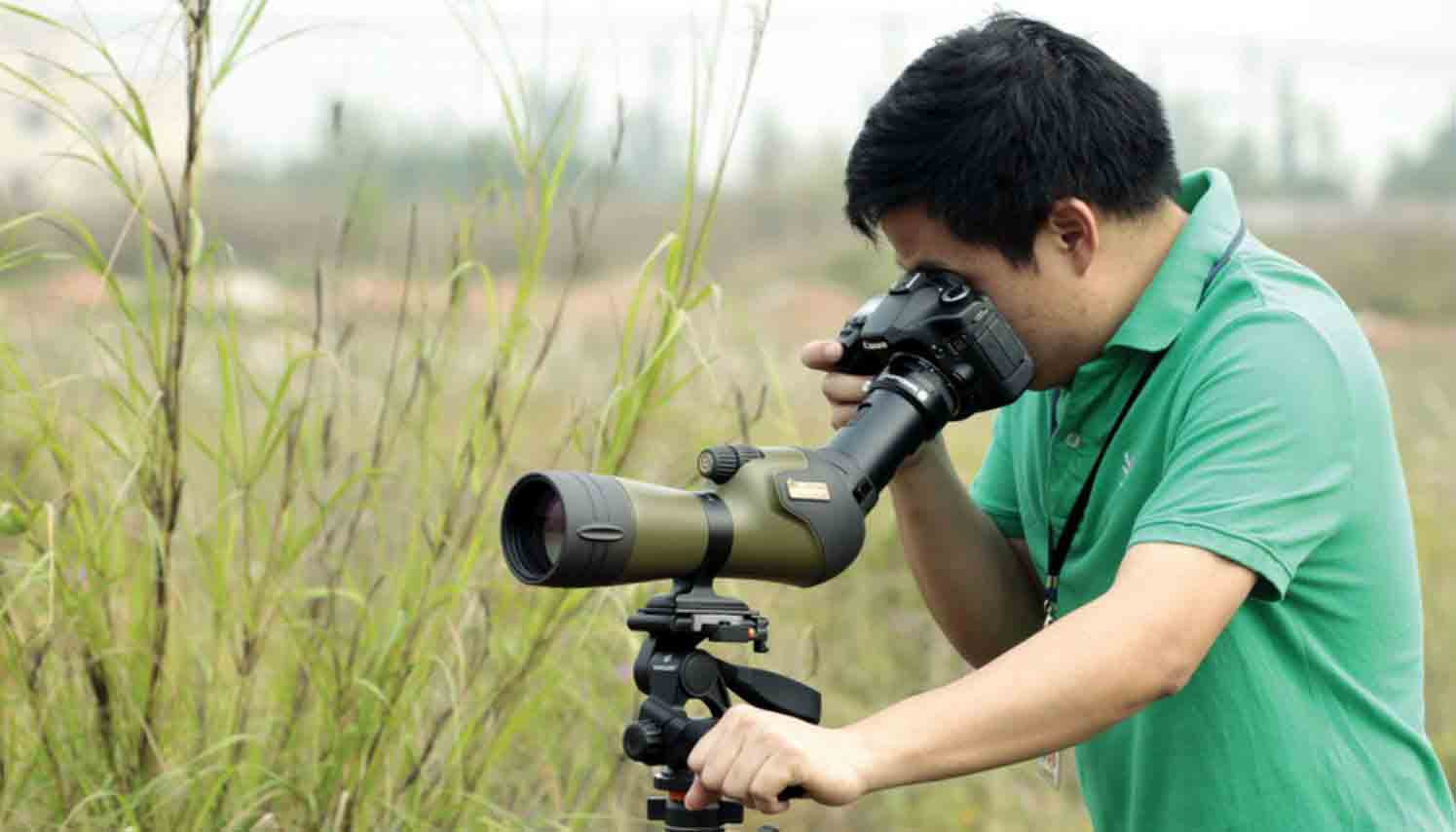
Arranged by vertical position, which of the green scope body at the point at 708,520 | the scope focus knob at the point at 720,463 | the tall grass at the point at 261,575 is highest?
the scope focus knob at the point at 720,463

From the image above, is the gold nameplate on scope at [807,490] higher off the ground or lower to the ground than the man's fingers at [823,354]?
lower

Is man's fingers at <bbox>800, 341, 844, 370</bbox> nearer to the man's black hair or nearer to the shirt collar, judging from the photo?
the man's black hair

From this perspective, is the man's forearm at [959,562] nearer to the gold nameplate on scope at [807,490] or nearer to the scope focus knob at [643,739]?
the gold nameplate on scope at [807,490]

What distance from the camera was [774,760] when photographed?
5.56 feet

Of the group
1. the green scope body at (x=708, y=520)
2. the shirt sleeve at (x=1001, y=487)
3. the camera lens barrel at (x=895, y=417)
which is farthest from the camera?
the shirt sleeve at (x=1001, y=487)

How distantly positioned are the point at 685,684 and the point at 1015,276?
2.16ft

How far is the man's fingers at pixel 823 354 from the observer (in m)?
2.26

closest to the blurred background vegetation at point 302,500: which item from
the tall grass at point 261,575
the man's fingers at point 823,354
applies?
the tall grass at point 261,575

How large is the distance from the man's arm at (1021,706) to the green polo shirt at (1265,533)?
0.18 feet

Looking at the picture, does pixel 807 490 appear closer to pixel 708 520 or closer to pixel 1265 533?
pixel 708 520

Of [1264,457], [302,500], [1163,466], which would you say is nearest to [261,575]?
[302,500]

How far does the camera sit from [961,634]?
254cm

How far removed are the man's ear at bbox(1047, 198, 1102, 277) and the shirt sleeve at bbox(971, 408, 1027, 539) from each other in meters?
0.47

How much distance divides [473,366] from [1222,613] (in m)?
3.04
